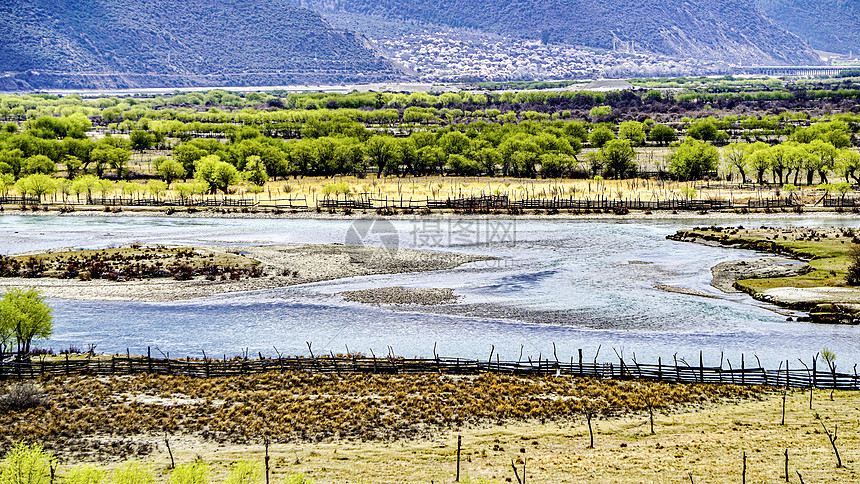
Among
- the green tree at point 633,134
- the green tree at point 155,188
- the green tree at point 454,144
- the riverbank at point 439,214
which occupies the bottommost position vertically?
the riverbank at point 439,214

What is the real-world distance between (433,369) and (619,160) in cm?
6579

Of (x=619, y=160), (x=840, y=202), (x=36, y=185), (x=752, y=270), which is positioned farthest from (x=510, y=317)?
(x=36, y=185)

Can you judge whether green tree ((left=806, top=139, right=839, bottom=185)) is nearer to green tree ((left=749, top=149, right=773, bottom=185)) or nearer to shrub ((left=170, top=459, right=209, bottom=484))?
green tree ((left=749, top=149, right=773, bottom=185))

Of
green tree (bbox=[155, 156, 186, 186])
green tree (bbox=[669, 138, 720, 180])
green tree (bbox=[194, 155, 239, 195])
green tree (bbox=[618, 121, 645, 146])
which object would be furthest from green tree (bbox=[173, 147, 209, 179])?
green tree (bbox=[618, 121, 645, 146])

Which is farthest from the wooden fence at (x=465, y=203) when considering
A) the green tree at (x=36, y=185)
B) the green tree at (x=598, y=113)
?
the green tree at (x=598, y=113)

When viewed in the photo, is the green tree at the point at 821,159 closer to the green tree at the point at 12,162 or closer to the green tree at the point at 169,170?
the green tree at the point at 169,170

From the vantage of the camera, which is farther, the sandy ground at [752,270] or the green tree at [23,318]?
the sandy ground at [752,270]

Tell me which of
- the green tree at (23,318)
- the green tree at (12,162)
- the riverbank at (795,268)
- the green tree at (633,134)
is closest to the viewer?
the green tree at (23,318)

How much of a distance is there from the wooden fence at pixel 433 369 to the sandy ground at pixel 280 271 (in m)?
13.5

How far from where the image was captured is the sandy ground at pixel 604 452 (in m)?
25.0

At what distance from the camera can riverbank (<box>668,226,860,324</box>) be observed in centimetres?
4300

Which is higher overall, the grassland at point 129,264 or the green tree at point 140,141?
the green tree at point 140,141

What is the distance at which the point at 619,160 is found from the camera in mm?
94875

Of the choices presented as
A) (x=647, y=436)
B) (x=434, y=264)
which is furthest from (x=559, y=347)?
(x=434, y=264)
